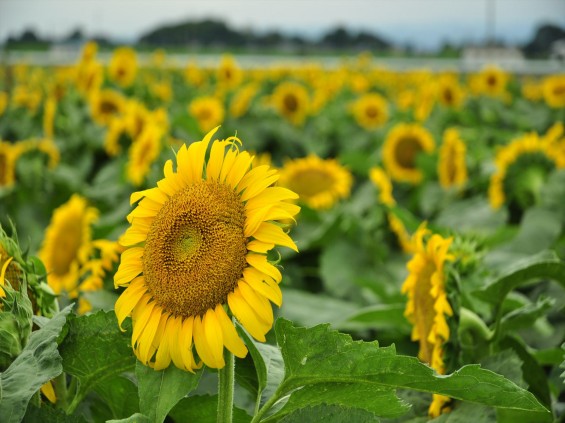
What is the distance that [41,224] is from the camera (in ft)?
13.1

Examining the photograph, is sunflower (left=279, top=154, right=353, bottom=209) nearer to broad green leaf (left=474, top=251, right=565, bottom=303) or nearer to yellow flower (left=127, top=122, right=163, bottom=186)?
yellow flower (left=127, top=122, right=163, bottom=186)

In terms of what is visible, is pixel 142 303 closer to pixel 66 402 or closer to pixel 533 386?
pixel 66 402

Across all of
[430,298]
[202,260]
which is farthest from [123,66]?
[202,260]

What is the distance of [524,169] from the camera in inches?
130

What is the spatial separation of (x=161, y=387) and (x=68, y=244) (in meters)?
1.68

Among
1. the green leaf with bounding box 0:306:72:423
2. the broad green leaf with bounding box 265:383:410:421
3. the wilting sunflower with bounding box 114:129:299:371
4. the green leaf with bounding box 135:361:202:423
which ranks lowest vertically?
the broad green leaf with bounding box 265:383:410:421

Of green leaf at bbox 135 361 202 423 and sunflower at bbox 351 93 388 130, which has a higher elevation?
green leaf at bbox 135 361 202 423

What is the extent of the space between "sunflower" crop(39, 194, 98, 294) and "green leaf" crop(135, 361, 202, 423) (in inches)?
55.9

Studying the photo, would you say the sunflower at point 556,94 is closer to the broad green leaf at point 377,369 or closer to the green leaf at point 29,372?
the broad green leaf at point 377,369

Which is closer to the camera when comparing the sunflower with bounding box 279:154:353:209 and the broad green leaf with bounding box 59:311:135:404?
the broad green leaf with bounding box 59:311:135:404

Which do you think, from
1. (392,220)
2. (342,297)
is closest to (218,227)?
(342,297)

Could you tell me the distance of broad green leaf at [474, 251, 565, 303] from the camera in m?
1.54

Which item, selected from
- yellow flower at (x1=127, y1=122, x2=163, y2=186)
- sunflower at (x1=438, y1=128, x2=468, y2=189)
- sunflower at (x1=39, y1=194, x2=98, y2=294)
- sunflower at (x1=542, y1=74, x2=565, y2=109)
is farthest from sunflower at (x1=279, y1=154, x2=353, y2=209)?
sunflower at (x1=542, y1=74, x2=565, y2=109)

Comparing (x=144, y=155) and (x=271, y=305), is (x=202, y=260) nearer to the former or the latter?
(x=271, y=305)
